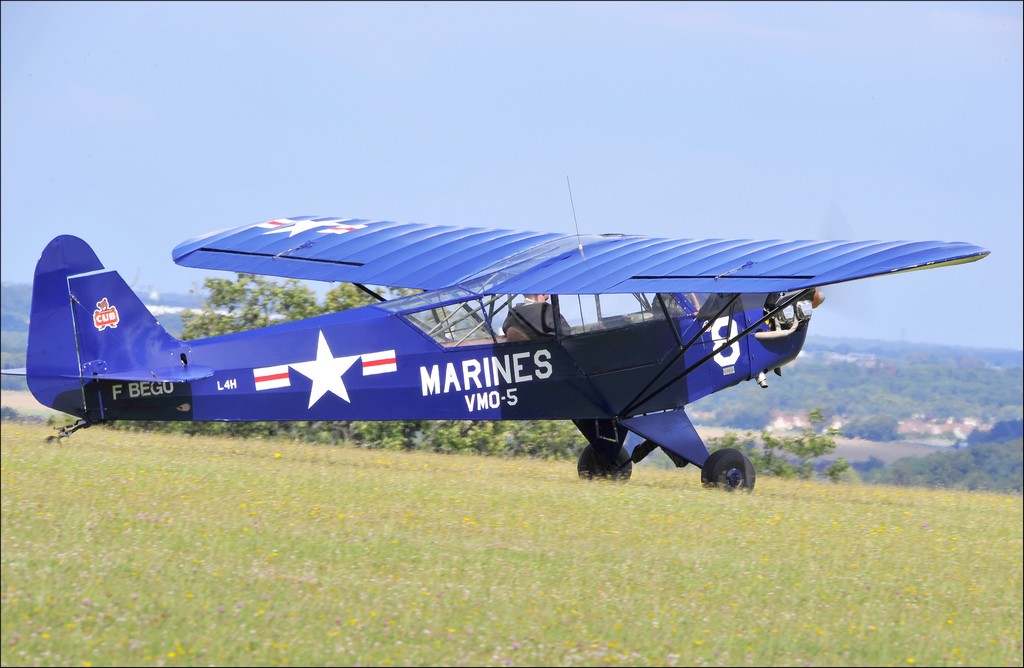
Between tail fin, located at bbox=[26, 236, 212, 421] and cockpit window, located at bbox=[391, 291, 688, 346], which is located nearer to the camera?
tail fin, located at bbox=[26, 236, 212, 421]

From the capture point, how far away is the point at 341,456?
517 inches

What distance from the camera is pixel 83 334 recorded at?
10.7 metres

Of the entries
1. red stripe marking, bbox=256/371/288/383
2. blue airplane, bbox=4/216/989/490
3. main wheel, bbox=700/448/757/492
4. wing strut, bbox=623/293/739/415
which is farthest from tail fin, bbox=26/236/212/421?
main wheel, bbox=700/448/757/492

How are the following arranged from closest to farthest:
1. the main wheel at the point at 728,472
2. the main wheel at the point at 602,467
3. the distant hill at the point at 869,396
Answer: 1. the main wheel at the point at 728,472
2. the main wheel at the point at 602,467
3. the distant hill at the point at 869,396

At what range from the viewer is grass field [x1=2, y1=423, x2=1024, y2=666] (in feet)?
20.4

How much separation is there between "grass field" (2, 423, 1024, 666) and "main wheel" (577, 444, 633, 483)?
1.28m

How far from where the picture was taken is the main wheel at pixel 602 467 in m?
12.3

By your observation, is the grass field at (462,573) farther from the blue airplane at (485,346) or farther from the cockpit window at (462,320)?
the cockpit window at (462,320)

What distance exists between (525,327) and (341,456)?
305 cm

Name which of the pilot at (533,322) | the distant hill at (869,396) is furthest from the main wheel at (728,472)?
the distant hill at (869,396)

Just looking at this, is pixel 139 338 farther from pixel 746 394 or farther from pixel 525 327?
pixel 746 394

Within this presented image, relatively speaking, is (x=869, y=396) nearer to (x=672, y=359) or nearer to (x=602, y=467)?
(x=602, y=467)

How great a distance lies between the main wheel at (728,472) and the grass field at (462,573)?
0.56m

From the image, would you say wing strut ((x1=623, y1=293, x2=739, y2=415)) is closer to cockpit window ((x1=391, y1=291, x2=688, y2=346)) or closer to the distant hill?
cockpit window ((x1=391, y1=291, x2=688, y2=346))
